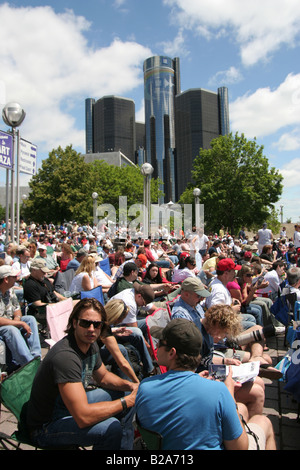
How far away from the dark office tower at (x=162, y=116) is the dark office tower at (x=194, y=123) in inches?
449

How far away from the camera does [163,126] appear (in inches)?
6703

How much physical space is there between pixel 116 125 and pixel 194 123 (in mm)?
42114

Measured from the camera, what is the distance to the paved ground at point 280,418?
300 cm

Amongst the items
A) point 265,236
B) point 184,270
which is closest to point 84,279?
point 184,270

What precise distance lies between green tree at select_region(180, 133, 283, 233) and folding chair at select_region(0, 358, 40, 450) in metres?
33.5

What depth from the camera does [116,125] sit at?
164 meters

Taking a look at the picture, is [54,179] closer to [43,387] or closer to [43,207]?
[43,207]

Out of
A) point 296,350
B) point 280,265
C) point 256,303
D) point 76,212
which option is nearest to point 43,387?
point 296,350

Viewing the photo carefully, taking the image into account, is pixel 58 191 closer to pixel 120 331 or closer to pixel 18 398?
pixel 120 331

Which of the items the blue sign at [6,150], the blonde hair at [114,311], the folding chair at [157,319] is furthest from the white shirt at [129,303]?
the blue sign at [6,150]

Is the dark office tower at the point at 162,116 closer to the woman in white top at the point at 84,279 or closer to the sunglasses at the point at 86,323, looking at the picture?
the woman in white top at the point at 84,279

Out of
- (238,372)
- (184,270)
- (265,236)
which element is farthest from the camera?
(265,236)

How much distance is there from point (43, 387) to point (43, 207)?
34.5 m

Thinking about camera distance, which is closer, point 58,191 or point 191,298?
point 191,298
